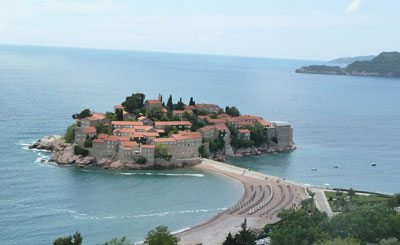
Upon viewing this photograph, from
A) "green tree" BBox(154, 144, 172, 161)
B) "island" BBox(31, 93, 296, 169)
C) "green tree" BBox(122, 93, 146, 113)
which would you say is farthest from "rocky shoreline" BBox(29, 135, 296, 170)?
"green tree" BBox(122, 93, 146, 113)

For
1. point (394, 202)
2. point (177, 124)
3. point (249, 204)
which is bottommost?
point (249, 204)

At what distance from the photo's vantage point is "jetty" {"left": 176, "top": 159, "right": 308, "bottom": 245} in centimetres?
4919

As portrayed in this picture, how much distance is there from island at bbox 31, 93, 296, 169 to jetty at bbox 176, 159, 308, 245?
17.7ft

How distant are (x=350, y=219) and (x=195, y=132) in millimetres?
39783

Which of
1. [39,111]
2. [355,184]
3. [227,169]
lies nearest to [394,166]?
[355,184]

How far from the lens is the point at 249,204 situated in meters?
57.9

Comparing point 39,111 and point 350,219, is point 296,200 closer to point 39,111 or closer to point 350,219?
point 350,219

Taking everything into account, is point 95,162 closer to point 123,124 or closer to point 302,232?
point 123,124

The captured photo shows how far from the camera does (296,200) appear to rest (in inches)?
2325

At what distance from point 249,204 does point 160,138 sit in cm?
2260

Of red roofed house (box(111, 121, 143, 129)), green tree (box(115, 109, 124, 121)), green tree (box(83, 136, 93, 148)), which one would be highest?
green tree (box(115, 109, 124, 121))

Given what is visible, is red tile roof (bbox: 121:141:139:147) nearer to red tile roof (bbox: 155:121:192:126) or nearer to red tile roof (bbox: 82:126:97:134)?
red tile roof (bbox: 82:126:97:134)

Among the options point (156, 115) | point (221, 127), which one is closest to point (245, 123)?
point (221, 127)

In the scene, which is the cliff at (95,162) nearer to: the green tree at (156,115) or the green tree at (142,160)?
the green tree at (142,160)
